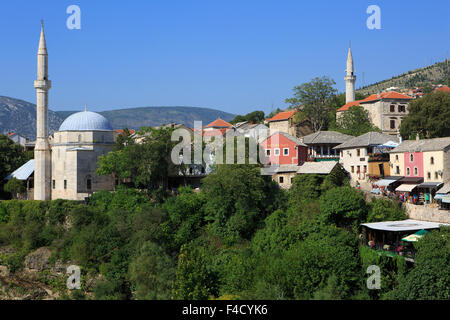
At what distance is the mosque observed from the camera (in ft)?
148

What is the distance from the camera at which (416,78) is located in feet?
427

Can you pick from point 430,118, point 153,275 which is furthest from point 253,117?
point 153,275

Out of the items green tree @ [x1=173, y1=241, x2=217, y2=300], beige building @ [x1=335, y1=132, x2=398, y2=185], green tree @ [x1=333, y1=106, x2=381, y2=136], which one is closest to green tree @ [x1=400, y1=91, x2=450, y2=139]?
beige building @ [x1=335, y1=132, x2=398, y2=185]

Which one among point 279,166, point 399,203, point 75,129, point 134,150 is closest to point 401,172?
point 399,203

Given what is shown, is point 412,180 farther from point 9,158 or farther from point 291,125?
point 9,158

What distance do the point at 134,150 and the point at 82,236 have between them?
819 centimetres

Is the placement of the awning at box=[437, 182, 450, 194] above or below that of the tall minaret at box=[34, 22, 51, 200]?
below

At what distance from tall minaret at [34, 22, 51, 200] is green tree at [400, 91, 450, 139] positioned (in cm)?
3164

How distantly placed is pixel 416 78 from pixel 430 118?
89.4 m

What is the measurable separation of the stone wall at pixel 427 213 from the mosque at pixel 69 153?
24788mm

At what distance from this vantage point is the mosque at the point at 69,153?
45.1 m

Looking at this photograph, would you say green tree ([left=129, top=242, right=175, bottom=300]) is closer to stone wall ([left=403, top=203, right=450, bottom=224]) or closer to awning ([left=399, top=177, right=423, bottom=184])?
stone wall ([left=403, top=203, right=450, bottom=224])

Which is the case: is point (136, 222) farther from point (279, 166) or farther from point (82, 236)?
point (279, 166)

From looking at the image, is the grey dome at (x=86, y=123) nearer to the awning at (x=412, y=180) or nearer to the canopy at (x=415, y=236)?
the awning at (x=412, y=180)
